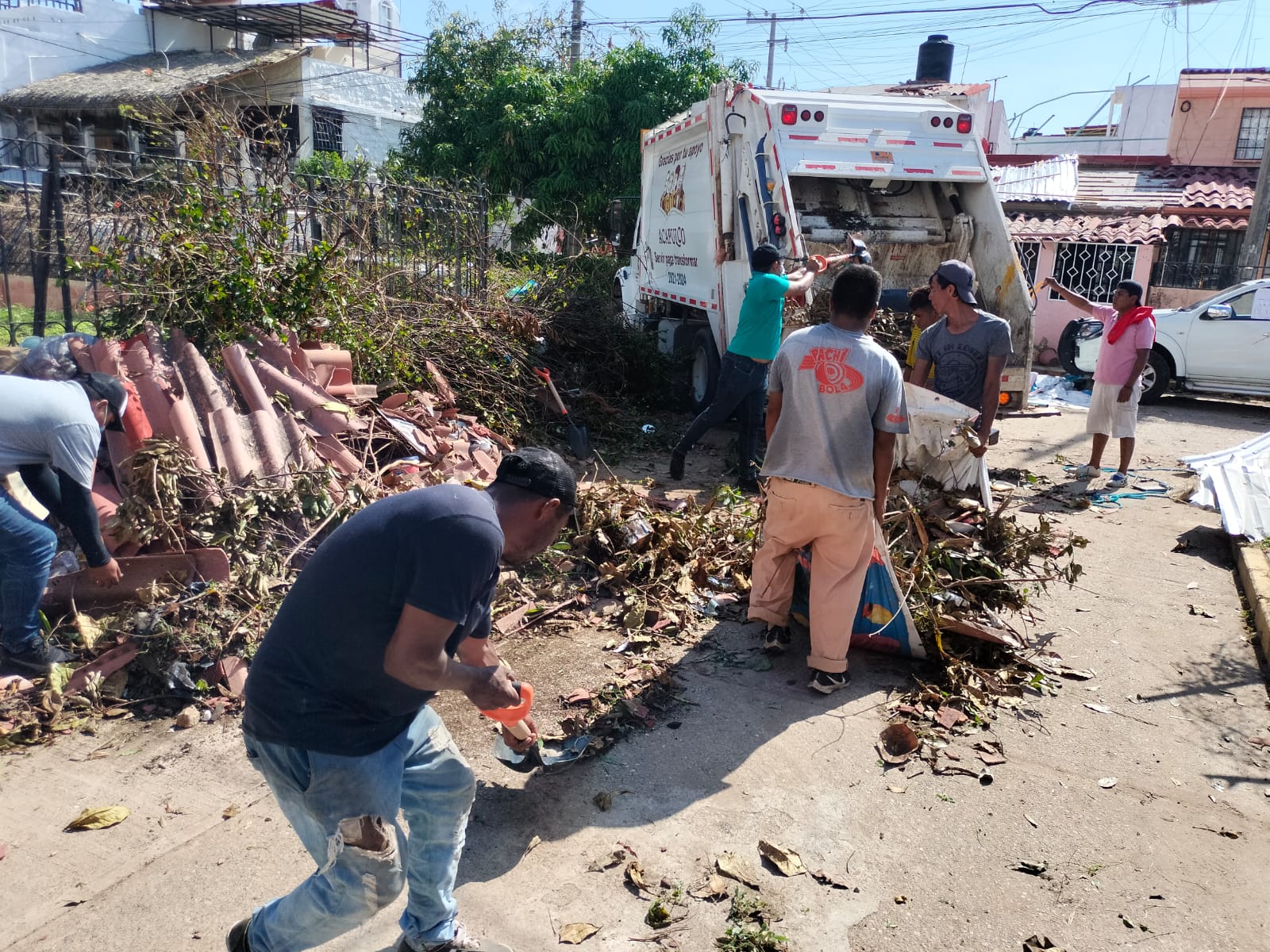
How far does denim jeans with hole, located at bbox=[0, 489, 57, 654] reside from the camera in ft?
11.9

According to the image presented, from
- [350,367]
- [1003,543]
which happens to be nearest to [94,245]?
[350,367]

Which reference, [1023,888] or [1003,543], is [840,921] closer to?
[1023,888]

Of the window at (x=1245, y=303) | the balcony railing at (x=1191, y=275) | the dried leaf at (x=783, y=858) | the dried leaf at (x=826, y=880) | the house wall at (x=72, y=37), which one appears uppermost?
the house wall at (x=72, y=37)

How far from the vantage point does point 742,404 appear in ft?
22.8

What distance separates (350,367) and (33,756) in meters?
3.30

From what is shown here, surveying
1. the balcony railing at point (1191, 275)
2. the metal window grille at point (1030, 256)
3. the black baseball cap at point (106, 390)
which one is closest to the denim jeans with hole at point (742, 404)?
the black baseball cap at point (106, 390)

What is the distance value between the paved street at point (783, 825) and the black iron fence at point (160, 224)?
3.67 meters

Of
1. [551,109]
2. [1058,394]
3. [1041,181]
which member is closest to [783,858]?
[1058,394]

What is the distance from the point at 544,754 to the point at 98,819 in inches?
59.5

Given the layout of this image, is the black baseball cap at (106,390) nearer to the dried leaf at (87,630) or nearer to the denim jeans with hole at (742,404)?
the dried leaf at (87,630)

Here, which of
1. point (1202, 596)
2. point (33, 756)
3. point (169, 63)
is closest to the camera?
point (33, 756)

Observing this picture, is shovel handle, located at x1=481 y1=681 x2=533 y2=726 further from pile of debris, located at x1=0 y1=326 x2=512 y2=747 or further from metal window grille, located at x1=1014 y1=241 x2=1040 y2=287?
metal window grille, located at x1=1014 y1=241 x2=1040 y2=287

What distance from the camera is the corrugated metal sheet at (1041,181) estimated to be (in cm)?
1720

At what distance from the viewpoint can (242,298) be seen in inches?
233
